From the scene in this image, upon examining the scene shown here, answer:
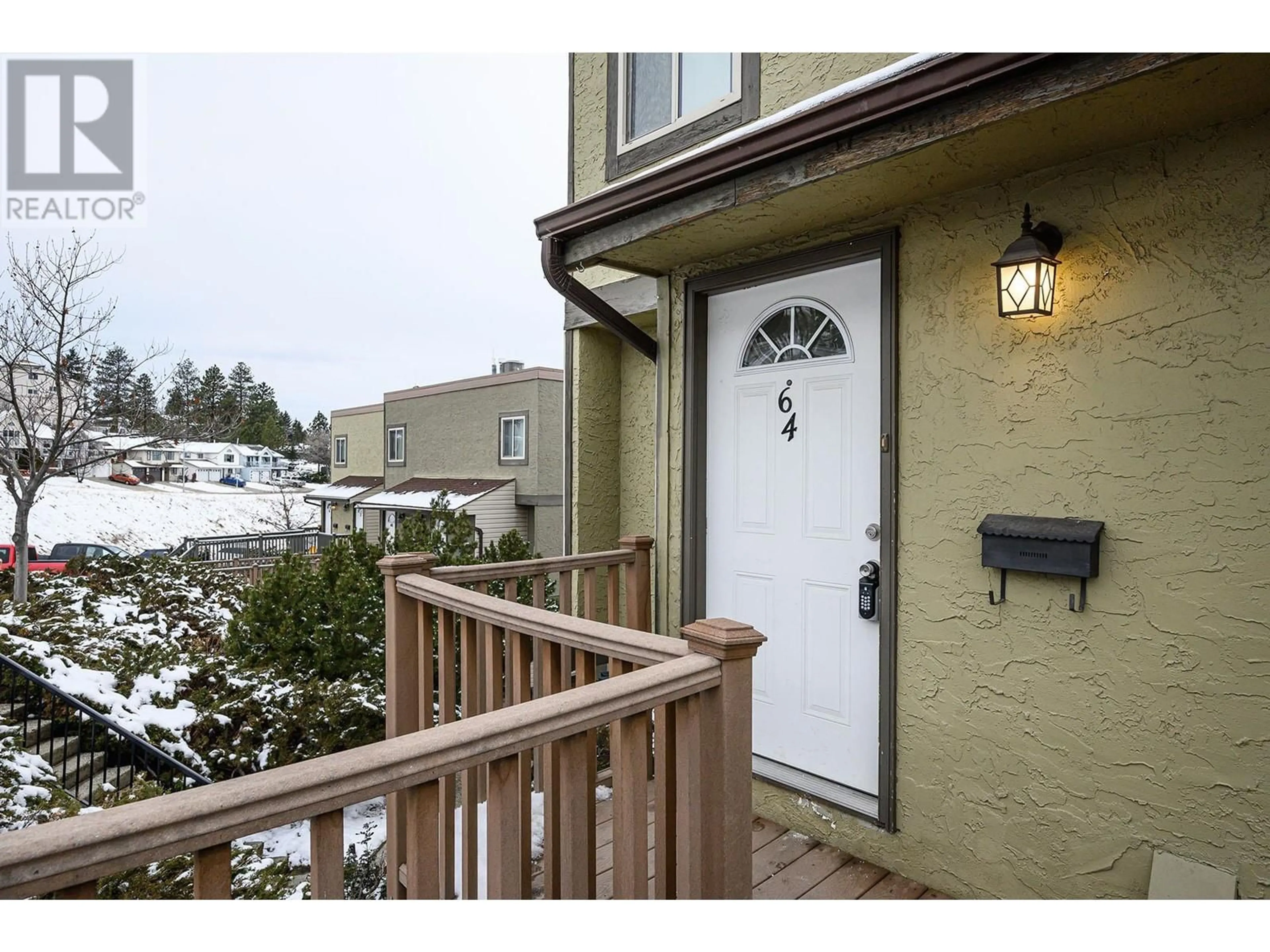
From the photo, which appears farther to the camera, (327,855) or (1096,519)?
(1096,519)

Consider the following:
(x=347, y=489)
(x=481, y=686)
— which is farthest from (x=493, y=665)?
(x=347, y=489)

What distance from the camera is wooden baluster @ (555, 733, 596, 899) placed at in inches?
53.4

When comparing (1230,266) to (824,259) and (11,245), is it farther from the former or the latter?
(11,245)

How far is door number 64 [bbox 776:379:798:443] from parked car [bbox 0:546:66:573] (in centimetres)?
974

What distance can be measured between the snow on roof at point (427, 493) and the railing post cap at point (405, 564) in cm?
1158

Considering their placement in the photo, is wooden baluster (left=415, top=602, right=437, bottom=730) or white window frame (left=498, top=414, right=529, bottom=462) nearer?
wooden baluster (left=415, top=602, right=437, bottom=730)

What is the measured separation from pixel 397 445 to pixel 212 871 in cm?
1753

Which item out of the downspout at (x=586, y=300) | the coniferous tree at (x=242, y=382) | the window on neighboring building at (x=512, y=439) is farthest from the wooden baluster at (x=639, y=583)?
the coniferous tree at (x=242, y=382)

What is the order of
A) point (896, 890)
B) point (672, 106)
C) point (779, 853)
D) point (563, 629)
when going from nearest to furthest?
1. point (563, 629)
2. point (896, 890)
3. point (779, 853)
4. point (672, 106)

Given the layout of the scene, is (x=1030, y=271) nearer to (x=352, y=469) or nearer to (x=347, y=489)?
(x=347, y=489)

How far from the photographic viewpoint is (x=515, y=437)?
48.9 feet

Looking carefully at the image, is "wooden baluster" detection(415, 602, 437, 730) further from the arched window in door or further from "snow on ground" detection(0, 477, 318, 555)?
"snow on ground" detection(0, 477, 318, 555)

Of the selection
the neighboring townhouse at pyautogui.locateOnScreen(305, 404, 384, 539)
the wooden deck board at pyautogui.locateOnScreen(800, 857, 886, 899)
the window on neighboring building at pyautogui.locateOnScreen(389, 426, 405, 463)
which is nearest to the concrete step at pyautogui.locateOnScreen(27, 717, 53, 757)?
the wooden deck board at pyautogui.locateOnScreen(800, 857, 886, 899)
